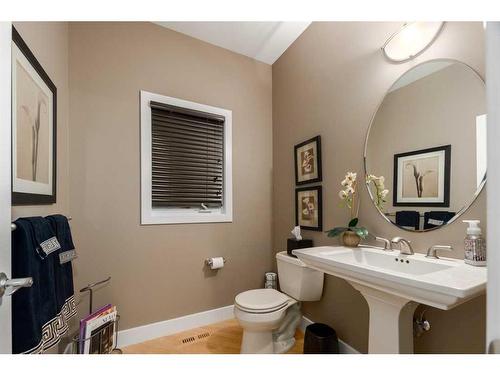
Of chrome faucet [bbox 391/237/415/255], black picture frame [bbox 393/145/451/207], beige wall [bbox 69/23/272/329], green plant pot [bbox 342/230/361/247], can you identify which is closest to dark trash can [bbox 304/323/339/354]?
green plant pot [bbox 342/230/361/247]

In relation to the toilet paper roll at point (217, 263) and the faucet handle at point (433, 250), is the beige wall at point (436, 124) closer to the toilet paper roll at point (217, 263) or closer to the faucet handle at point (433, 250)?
the faucet handle at point (433, 250)

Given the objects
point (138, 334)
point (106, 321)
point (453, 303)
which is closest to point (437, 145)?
point (453, 303)

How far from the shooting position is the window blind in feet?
6.29

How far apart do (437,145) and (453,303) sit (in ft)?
2.56

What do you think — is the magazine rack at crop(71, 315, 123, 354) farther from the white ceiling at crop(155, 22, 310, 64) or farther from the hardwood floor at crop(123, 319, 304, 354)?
the white ceiling at crop(155, 22, 310, 64)

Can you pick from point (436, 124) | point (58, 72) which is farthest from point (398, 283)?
point (58, 72)

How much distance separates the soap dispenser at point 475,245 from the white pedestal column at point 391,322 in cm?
31

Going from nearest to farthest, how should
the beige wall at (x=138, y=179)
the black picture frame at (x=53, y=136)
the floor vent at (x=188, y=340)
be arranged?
the black picture frame at (x=53, y=136) < the beige wall at (x=138, y=179) < the floor vent at (x=188, y=340)

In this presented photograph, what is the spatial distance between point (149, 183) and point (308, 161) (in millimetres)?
1357

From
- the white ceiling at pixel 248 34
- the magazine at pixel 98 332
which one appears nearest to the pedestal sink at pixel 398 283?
the magazine at pixel 98 332

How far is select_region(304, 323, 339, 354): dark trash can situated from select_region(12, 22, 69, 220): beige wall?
1.75m

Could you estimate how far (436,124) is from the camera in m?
1.14

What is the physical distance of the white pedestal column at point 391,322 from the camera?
1.00 metres

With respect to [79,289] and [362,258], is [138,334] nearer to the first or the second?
[79,289]
